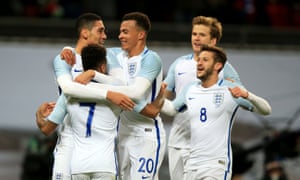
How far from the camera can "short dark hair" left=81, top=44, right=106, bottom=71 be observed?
9.21 meters

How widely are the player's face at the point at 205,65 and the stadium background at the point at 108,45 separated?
5.78m

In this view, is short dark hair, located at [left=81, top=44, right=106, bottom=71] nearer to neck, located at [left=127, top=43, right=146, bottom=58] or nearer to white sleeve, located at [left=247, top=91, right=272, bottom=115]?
neck, located at [left=127, top=43, right=146, bottom=58]

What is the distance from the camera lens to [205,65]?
9.81 metres

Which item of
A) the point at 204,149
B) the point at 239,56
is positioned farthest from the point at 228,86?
the point at 239,56

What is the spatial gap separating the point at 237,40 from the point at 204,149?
659 centimetres

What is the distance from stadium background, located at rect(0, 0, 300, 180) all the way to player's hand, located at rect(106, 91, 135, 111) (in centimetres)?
625

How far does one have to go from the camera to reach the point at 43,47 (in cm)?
1587

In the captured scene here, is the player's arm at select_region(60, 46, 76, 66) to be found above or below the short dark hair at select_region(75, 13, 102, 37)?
below

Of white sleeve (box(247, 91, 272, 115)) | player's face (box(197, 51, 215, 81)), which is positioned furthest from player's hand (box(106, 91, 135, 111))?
white sleeve (box(247, 91, 272, 115))

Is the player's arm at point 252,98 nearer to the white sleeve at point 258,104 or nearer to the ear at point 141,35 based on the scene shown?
the white sleeve at point 258,104

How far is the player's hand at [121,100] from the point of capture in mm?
9227

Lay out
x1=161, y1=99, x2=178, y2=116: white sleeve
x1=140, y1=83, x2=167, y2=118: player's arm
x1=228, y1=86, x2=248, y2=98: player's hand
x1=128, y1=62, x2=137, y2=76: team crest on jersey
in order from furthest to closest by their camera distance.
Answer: x1=161, y1=99, x2=178, y2=116: white sleeve, x1=128, y1=62, x2=137, y2=76: team crest on jersey, x1=140, y1=83, x2=167, y2=118: player's arm, x1=228, y1=86, x2=248, y2=98: player's hand

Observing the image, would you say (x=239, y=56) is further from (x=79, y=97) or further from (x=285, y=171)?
(x=79, y=97)

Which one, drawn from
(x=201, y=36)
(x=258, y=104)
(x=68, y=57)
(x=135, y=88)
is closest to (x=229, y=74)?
(x=201, y=36)
